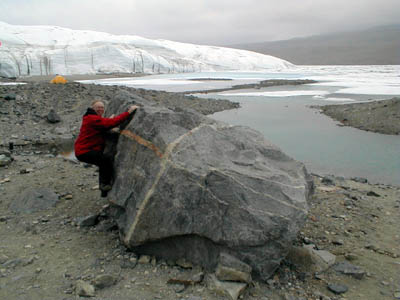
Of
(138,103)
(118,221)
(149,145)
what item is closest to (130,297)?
(118,221)

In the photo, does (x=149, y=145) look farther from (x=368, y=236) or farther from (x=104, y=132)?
(x=368, y=236)

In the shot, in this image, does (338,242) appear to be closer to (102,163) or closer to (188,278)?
(188,278)

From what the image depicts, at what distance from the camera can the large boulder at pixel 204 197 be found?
13.0 feet

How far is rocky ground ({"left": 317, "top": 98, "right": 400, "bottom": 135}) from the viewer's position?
596 inches

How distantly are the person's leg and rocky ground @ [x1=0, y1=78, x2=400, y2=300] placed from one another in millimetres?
591

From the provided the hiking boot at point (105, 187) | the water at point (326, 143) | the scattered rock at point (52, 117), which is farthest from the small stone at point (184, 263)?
the scattered rock at point (52, 117)

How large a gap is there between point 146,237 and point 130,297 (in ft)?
2.50

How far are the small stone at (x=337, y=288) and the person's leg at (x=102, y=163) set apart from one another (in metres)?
3.31

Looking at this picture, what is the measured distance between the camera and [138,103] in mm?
5512

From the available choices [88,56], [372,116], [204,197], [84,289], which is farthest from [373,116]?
[88,56]

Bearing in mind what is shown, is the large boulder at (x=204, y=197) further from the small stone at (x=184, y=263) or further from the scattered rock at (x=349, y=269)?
the scattered rock at (x=349, y=269)

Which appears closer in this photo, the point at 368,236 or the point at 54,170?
the point at 368,236

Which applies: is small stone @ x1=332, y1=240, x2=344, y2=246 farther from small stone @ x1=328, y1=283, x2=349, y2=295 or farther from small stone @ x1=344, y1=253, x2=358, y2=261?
small stone @ x1=328, y1=283, x2=349, y2=295

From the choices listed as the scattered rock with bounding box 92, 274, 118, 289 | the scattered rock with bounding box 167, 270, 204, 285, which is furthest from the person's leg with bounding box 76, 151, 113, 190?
the scattered rock with bounding box 167, 270, 204, 285
